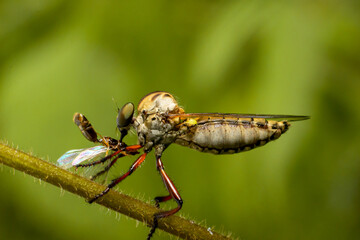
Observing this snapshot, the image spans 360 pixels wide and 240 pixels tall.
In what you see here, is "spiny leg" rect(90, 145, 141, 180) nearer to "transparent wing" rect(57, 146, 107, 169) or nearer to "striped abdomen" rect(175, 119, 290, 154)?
"transparent wing" rect(57, 146, 107, 169)

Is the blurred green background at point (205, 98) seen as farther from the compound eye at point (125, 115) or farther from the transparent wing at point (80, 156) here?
the transparent wing at point (80, 156)

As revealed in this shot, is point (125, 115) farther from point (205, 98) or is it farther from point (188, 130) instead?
point (205, 98)

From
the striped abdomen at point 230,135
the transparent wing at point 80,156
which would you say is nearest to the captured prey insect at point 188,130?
the striped abdomen at point 230,135

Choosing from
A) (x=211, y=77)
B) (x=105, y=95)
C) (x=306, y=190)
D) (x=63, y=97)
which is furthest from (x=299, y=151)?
(x=63, y=97)

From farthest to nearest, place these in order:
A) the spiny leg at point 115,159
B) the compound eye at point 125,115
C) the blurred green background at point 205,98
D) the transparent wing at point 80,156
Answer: the blurred green background at point 205,98 < the compound eye at point 125,115 < the spiny leg at point 115,159 < the transparent wing at point 80,156

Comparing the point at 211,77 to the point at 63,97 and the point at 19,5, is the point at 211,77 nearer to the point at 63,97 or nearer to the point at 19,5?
the point at 63,97

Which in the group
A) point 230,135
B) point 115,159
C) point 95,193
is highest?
point 230,135

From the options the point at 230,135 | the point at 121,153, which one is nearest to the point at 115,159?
the point at 121,153
